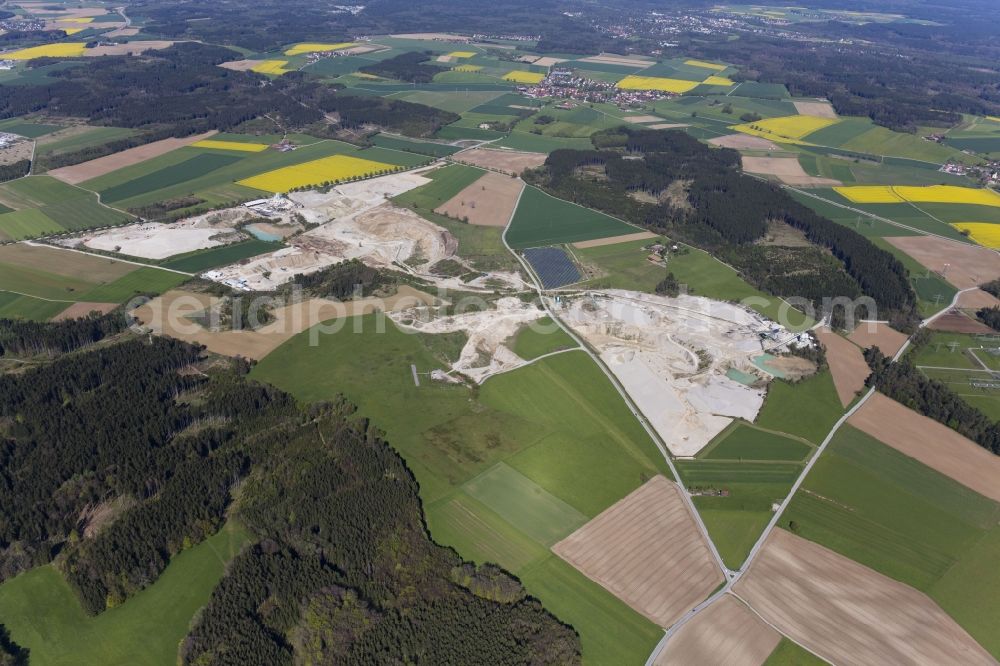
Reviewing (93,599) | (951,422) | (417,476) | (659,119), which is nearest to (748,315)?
(951,422)

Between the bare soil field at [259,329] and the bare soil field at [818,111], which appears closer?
the bare soil field at [259,329]

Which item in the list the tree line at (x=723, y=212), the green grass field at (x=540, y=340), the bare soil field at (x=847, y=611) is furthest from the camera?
the tree line at (x=723, y=212)

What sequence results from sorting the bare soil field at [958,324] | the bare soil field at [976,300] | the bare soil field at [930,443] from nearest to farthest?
the bare soil field at [930,443] → the bare soil field at [958,324] → the bare soil field at [976,300]

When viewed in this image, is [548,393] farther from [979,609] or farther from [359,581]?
[979,609]

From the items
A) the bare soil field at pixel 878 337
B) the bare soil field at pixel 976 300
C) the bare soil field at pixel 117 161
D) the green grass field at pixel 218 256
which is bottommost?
the bare soil field at pixel 117 161

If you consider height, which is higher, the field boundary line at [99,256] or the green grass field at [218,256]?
the green grass field at [218,256]

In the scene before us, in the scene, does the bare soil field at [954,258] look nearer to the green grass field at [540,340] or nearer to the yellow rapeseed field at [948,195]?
the yellow rapeseed field at [948,195]

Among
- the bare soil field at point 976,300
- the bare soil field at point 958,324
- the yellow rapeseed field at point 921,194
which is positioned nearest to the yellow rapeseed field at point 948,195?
the yellow rapeseed field at point 921,194
